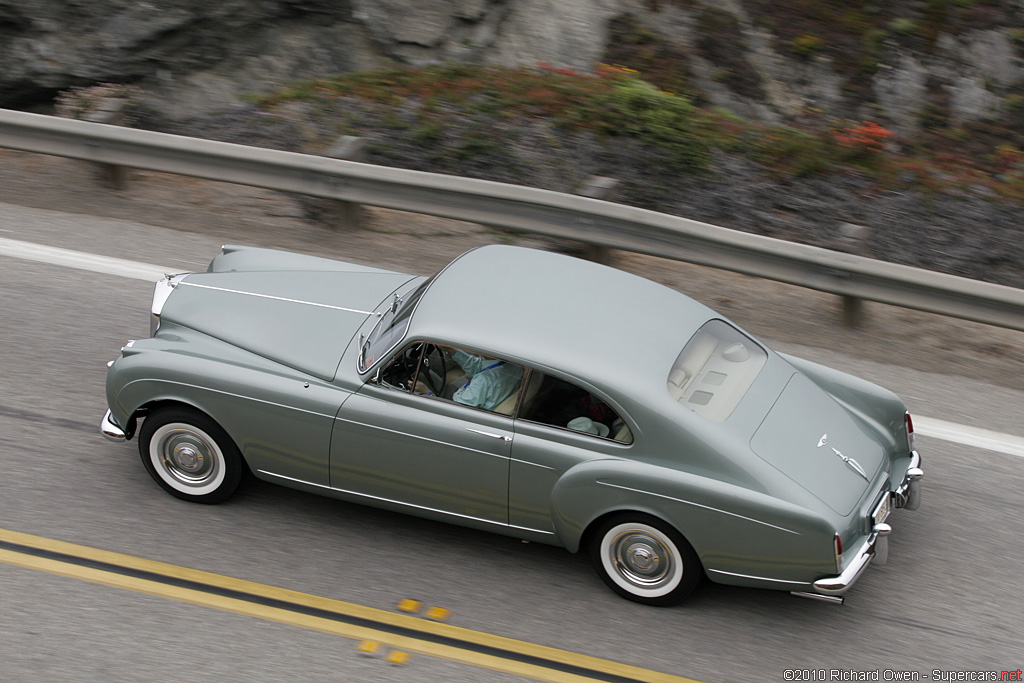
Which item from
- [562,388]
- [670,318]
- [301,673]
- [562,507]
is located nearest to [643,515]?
[562,507]

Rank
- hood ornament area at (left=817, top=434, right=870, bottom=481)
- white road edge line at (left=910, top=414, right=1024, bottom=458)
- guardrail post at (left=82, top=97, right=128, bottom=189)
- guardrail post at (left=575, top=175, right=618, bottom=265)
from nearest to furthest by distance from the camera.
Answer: hood ornament area at (left=817, top=434, right=870, bottom=481), white road edge line at (left=910, top=414, right=1024, bottom=458), guardrail post at (left=575, top=175, right=618, bottom=265), guardrail post at (left=82, top=97, right=128, bottom=189)

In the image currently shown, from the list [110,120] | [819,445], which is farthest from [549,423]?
[110,120]

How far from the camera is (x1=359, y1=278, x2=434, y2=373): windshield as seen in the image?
210 inches

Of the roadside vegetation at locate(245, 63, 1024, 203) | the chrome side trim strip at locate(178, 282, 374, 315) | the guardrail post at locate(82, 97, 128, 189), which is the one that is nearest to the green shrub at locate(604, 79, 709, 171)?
the roadside vegetation at locate(245, 63, 1024, 203)

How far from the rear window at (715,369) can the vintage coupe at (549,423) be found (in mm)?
12

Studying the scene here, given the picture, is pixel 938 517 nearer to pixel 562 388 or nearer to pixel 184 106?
pixel 562 388

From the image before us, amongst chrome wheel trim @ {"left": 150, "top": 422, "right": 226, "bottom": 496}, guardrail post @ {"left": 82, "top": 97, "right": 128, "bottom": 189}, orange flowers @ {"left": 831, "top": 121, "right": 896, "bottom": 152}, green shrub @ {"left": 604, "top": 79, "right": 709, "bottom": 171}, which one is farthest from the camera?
orange flowers @ {"left": 831, "top": 121, "right": 896, "bottom": 152}

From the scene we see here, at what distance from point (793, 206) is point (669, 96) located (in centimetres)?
167

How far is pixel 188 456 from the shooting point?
548 cm

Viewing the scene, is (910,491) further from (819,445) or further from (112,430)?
(112,430)

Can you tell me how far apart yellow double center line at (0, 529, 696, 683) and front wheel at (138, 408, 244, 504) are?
1.69ft

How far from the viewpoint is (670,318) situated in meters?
5.45

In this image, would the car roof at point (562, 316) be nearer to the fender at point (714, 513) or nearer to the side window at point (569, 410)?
the side window at point (569, 410)

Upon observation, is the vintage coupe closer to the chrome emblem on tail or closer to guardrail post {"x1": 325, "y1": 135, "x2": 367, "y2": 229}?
the chrome emblem on tail
